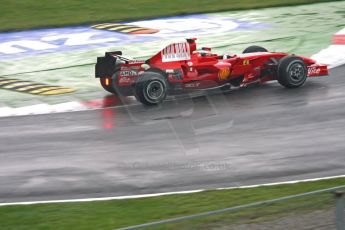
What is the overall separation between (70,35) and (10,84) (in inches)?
201

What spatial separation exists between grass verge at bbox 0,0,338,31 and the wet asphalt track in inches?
375

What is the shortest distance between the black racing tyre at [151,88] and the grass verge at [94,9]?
31.8 ft


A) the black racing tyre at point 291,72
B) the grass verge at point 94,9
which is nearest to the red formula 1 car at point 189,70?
the black racing tyre at point 291,72

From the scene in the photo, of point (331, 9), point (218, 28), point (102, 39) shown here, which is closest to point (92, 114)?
point (102, 39)

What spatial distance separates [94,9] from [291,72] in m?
12.0

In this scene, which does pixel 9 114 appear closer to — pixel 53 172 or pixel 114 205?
pixel 53 172

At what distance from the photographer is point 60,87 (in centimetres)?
1878

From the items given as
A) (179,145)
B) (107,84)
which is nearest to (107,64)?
(107,84)

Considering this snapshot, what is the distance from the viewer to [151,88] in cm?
1605

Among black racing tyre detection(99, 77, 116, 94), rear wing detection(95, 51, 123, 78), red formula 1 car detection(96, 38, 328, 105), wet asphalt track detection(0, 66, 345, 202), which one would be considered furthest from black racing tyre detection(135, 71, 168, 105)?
black racing tyre detection(99, 77, 116, 94)

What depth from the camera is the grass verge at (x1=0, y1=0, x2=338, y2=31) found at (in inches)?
1007

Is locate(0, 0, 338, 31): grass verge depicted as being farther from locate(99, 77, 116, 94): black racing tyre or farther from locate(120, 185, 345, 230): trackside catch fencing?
locate(120, 185, 345, 230): trackside catch fencing

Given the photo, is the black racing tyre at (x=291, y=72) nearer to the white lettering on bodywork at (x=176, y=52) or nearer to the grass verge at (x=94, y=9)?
the white lettering on bodywork at (x=176, y=52)

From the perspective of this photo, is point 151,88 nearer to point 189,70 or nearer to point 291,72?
point 189,70
